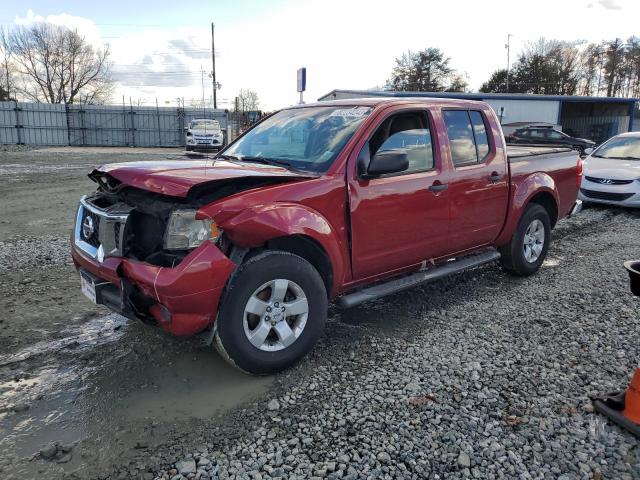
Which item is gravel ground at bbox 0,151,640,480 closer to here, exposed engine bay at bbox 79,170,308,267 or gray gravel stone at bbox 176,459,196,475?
gray gravel stone at bbox 176,459,196,475

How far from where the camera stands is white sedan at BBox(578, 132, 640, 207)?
32.2 feet

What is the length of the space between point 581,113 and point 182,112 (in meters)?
27.4

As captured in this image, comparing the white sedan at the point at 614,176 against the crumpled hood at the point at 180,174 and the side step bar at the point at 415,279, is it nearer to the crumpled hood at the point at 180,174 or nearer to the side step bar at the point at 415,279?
the side step bar at the point at 415,279

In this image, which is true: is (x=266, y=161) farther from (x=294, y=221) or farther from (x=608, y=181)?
(x=608, y=181)

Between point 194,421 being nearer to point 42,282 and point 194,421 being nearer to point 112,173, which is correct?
point 112,173

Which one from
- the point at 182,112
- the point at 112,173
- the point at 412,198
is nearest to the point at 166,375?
the point at 112,173

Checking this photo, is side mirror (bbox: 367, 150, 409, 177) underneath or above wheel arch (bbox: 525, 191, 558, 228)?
above

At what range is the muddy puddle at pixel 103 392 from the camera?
9.05ft

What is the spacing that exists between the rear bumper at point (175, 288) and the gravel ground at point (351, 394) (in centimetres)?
52

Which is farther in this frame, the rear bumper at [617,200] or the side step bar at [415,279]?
the rear bumper at [617,200]

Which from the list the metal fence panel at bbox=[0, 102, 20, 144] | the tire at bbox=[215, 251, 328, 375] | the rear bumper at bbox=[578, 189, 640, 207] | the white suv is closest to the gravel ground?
the tire at bbox=[215, 251, 328, 375]

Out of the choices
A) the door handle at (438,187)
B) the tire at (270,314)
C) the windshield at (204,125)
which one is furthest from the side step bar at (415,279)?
the windshield at (204,125)

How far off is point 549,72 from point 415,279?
5992 cm

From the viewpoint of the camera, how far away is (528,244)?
19.0ft
